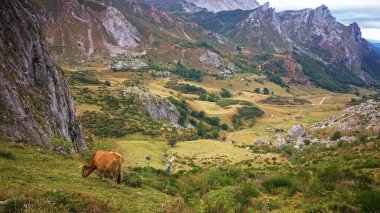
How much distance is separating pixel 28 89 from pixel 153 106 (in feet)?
348

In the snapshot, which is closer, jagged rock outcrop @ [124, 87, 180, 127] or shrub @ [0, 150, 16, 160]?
shrub @ [0, 150, 16, 160]

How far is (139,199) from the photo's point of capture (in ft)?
61.8

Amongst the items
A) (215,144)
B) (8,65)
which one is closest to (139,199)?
(8,65)

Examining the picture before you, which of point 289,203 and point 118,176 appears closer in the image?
point 289,203

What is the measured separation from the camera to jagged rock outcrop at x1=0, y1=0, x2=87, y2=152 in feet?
105

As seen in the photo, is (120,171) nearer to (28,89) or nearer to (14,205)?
(14,205)

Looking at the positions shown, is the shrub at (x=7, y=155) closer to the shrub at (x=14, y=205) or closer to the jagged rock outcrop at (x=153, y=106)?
the shrub at (x=14, y=205)

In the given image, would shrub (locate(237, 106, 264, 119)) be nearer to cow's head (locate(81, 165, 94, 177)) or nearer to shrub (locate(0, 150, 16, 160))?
shrub (locate(0, 150, 16, 160))

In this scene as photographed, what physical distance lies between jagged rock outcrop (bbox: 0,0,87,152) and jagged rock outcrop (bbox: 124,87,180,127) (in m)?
85.8

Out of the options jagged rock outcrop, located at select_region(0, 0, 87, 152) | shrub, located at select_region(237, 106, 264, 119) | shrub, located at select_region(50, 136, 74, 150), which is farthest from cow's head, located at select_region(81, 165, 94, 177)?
shrub, located at select_region(237, 106, 264, 119)

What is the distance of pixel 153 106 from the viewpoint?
146 m

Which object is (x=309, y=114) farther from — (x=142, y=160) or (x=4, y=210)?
(x=4, y=210)

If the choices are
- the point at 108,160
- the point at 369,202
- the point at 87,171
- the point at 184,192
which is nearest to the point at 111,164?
the point at 108,160

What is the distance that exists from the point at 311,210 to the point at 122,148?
216 ft
